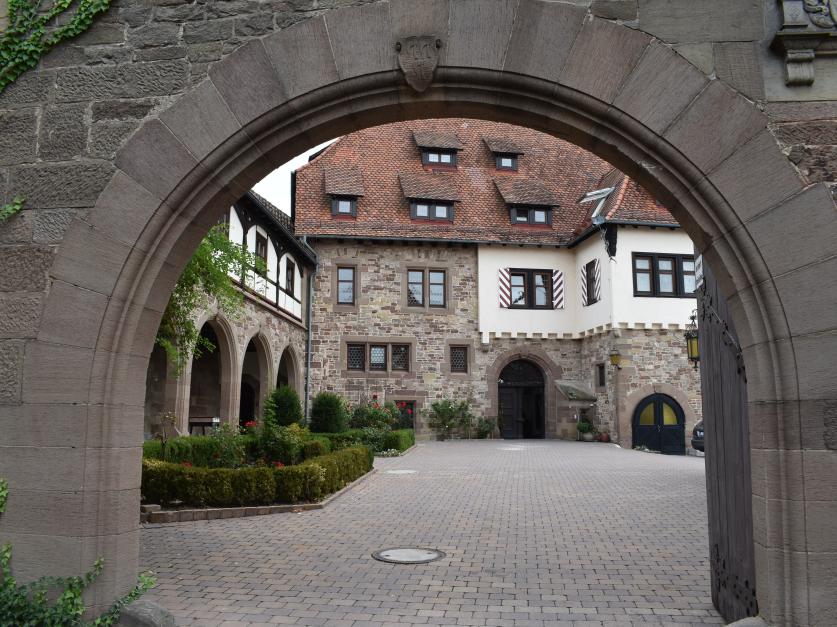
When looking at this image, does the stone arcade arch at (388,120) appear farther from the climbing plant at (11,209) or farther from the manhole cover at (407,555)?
the manhole cover at (407,555)

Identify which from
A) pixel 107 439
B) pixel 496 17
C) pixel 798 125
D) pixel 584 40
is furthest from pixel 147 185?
pixel 798 125

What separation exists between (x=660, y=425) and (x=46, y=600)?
1998cm

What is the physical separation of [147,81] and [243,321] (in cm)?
1303

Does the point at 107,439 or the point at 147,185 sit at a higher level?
the point at 147,185

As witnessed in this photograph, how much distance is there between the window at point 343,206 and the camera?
79.3 feet

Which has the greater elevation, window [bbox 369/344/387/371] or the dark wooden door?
window [bbox 369/344/387/371]

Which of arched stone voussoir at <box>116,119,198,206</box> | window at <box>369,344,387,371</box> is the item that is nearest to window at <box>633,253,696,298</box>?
window at <box>369,344,387,371</box>

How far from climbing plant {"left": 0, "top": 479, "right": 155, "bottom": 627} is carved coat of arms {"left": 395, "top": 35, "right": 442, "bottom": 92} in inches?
123

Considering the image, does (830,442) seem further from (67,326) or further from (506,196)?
(506,196)

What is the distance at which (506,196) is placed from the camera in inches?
990

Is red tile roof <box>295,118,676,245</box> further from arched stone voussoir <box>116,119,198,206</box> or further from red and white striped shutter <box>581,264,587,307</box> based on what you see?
arched stone voussoir <box>116,119,198,206</box>

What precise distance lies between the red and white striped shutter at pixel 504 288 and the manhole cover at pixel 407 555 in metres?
18.3

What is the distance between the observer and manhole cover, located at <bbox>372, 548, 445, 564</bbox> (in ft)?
20.0

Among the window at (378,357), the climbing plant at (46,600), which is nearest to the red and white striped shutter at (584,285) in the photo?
the window at (378,357)
